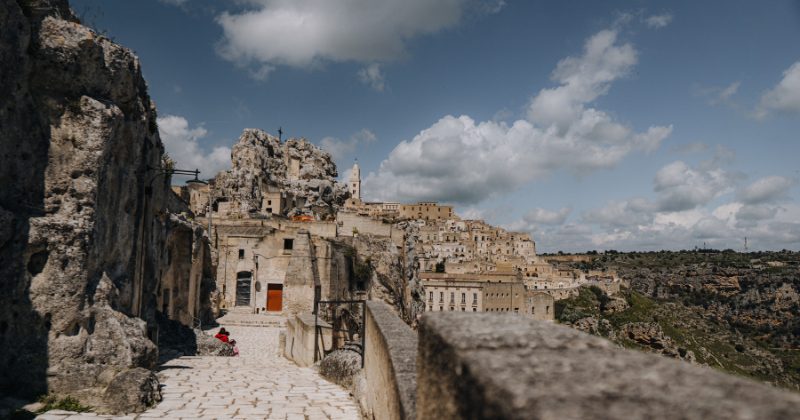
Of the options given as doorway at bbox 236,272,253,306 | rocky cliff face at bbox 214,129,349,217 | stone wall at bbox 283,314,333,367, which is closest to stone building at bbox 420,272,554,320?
rocky cliff face at bbox 214,129,349,217

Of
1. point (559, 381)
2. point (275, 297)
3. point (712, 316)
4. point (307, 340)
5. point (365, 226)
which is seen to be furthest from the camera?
point (712, 316)

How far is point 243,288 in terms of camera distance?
26047mm

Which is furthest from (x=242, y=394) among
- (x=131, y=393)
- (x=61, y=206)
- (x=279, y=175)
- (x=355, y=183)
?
(x=355, y=183)

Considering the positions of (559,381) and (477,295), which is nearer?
(559,381)

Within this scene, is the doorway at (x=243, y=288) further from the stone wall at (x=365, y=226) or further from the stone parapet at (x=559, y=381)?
the stone parapet at (x=559, y=381)

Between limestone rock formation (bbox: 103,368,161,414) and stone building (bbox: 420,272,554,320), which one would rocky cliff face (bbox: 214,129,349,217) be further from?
limestone rock formation (bbox: 103,368,161,414)

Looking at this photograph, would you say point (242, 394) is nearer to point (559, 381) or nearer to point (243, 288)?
point (559, 381)

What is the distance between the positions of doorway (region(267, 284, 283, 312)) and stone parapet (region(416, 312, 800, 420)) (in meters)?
25.7

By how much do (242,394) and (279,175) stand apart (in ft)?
216

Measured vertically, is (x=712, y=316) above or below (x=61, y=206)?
below

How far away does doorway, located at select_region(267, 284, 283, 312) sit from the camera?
86.1ft

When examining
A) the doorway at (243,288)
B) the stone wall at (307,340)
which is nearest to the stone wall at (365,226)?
the doorway at (243,288)

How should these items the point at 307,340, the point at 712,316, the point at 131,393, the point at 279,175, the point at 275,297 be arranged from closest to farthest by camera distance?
the point at 131,393
the point at 307,340
the point at 275,297
the point at 279,175
the point at 712,316

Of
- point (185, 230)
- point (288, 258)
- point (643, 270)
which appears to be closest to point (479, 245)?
point (643, 270)
